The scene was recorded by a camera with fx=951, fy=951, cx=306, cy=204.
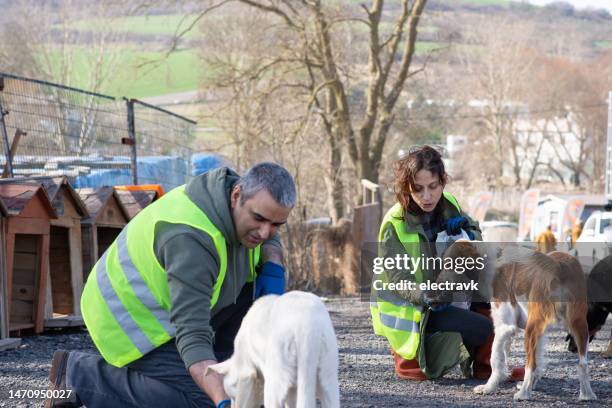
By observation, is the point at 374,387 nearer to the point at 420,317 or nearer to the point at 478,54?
the point at 420,317

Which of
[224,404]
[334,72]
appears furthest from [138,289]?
[334,72]

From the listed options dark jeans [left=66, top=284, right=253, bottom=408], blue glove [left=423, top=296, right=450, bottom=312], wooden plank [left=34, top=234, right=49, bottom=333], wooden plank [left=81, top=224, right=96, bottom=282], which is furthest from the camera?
wooden plank [left=81, top=224, right=96, bottom=282]

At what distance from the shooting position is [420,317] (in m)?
6.57

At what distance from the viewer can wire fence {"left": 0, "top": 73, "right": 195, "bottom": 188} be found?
10922 mm

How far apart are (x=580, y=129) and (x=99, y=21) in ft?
120

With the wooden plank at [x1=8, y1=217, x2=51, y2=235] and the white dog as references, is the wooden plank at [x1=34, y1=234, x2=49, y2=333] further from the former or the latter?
the white dog

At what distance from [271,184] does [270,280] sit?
0.92 metres

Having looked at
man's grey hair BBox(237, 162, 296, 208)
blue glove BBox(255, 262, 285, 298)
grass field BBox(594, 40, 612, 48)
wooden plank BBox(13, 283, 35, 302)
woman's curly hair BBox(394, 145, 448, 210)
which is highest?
grass field BBox(594, 40, 612, 48)

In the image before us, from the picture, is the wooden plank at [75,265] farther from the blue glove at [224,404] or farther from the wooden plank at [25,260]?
the blue glove at [224,404]

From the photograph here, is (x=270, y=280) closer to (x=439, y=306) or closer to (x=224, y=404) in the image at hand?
(x=224, y=404)

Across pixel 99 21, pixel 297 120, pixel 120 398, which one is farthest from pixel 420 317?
pixel 99 21

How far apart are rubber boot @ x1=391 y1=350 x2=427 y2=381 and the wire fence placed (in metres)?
4.99

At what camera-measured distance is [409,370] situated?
691cm

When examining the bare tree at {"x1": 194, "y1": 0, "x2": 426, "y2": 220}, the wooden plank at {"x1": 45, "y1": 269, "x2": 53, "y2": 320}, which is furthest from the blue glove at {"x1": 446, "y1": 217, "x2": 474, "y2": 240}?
the bare tree at {"x1": 194, "y1": 0, "x2": 426, "y2": 220}
